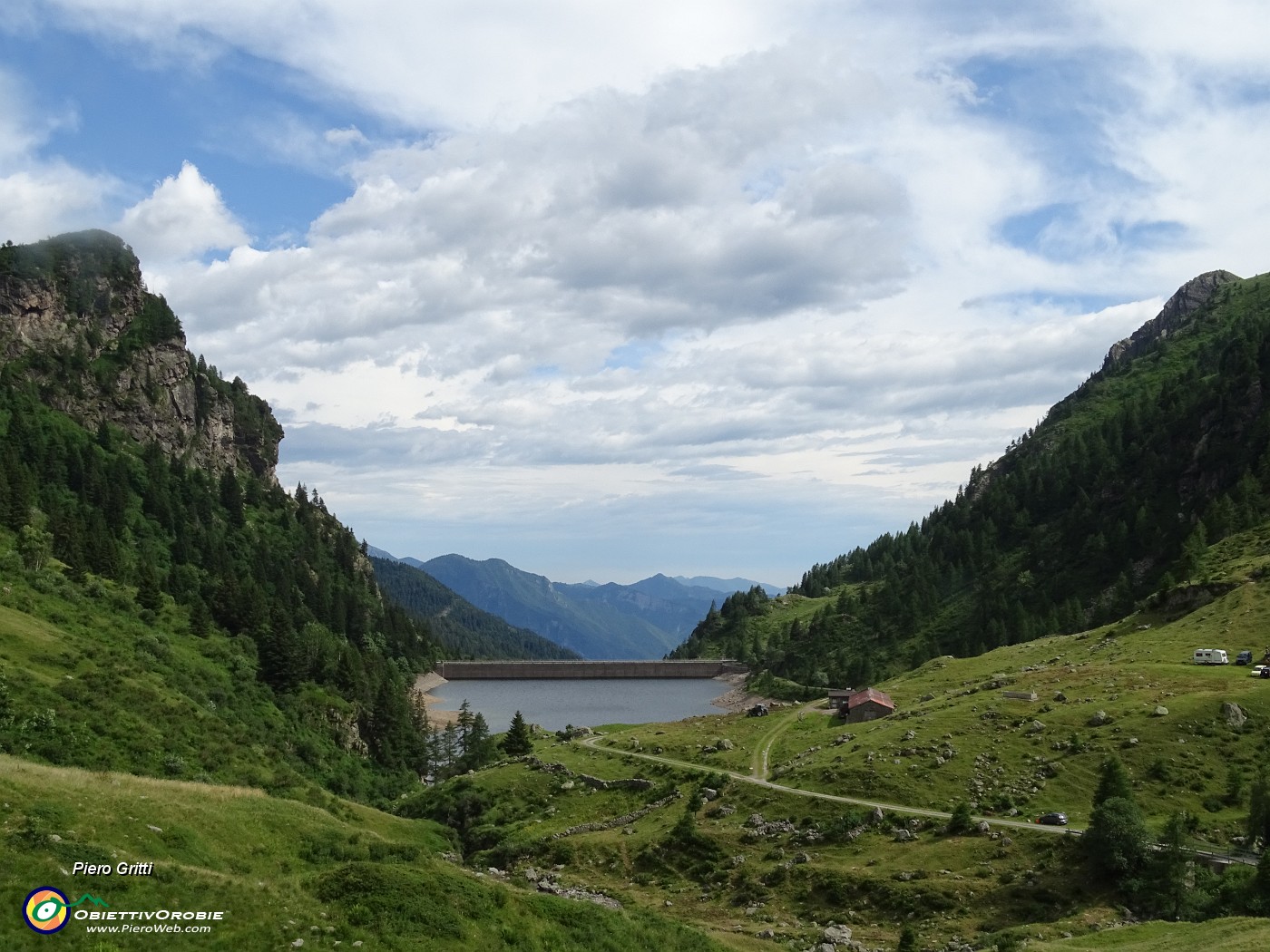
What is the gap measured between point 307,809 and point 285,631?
294 ft

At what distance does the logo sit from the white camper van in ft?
350

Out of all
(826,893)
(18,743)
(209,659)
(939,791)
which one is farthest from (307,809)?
(209,659)

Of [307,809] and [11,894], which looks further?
[307,809]

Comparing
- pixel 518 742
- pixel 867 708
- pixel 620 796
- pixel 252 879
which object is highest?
pixel 252 879

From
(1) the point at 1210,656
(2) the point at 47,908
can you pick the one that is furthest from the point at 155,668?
(1) the point at 1210,656

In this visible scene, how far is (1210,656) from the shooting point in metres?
100

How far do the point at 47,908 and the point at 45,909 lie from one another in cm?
6

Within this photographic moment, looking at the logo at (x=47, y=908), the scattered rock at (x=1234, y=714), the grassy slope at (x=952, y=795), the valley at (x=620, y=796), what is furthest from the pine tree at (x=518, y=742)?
the logo at (x=47, y=908)

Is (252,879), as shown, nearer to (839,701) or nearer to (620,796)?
(620,796)

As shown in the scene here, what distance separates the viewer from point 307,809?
51688 millimetres

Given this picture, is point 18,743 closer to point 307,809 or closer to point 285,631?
point 307,809

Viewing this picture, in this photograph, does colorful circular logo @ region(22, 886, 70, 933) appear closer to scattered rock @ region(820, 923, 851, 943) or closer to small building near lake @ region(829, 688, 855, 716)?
scattered rock @ region(820, 923, 851, 943)

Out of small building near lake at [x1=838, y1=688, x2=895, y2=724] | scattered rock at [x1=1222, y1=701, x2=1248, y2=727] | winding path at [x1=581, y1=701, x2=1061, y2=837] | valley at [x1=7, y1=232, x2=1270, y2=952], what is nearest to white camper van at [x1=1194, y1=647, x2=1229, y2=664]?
valley at [x1=7, y1=232, x2=1270, y2=952]

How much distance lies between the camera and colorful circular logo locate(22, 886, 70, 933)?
89.7 feet
